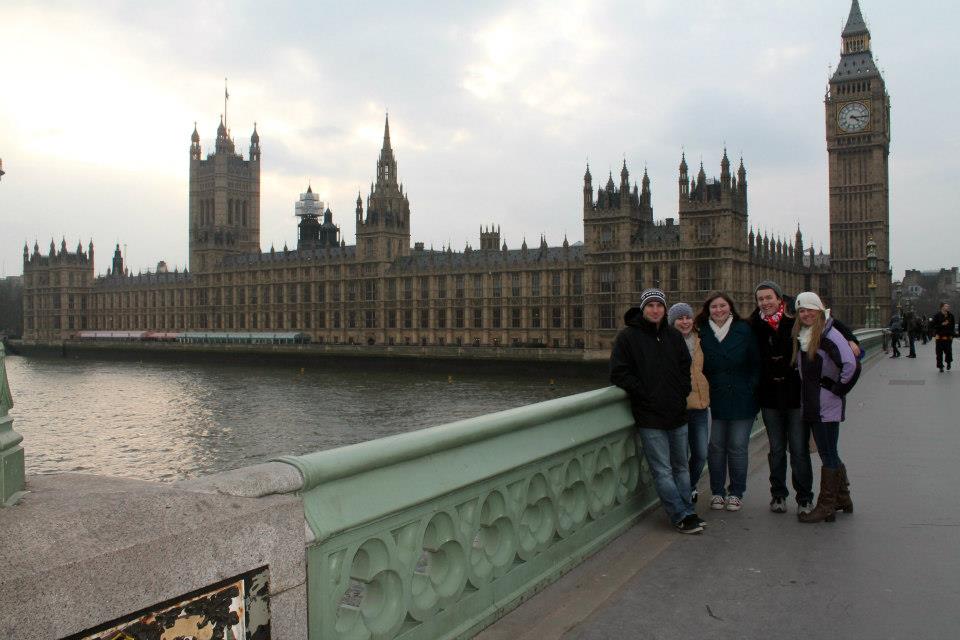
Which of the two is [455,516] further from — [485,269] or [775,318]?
[485,269]

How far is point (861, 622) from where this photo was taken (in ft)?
13.0

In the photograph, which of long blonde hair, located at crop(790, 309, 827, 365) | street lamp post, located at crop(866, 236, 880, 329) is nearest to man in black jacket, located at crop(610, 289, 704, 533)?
long blonde hair, located at crop(790, 309, 827, 365)

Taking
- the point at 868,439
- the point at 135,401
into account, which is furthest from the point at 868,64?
the point at 868,439

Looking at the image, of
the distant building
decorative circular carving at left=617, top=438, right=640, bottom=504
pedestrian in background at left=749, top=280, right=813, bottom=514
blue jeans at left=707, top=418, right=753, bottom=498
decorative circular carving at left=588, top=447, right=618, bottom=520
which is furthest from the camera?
the distant building

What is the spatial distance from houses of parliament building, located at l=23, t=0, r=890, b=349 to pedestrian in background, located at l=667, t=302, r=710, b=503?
5346 centimetres

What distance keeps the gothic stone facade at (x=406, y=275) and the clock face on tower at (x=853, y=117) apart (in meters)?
13.3

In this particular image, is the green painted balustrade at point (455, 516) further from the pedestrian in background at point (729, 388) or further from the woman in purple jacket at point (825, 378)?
the woman in purple jacket at point (825, 378)

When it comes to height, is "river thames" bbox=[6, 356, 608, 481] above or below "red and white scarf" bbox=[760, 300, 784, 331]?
below

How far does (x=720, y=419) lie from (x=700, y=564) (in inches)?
76.4

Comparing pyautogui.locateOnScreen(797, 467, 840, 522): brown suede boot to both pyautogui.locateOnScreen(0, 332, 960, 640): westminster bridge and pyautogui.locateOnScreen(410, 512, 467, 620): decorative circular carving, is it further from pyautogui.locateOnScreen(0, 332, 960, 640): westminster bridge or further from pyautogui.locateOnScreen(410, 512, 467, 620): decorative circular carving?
pyautogui.locateOnScreen(410, 512, 467, 620): decorative circular carving

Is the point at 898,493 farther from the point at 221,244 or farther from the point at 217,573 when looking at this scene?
the point at 221,244

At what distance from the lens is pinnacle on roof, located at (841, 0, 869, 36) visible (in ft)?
282

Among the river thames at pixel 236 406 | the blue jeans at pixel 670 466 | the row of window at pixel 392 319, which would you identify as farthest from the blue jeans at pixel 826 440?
the row of window at pixel 392 319

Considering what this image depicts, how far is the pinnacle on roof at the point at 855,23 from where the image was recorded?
85938 mm
